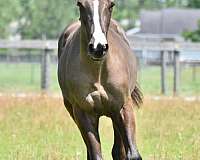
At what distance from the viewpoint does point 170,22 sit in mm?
74875

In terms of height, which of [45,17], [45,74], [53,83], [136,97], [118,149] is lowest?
[45,17]

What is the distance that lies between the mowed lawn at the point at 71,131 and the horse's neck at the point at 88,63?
1801 millimetres

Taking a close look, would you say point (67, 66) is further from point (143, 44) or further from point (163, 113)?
point (143, 44)

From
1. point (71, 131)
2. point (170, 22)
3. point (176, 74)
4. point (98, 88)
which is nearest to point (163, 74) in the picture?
point (176, 74)

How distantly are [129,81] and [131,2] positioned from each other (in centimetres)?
11483

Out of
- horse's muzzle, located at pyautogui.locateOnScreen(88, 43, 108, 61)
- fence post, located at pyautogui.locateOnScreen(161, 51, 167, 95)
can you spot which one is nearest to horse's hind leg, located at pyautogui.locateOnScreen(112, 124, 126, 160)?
horse's muzzle, located at pyautogui.locateOnScreen(88, 43, 108, 61)

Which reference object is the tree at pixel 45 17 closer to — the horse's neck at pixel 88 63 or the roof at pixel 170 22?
the roof at pixel 170 22

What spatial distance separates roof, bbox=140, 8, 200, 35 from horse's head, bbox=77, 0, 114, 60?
67.6 m

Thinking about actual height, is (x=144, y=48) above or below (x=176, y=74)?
above

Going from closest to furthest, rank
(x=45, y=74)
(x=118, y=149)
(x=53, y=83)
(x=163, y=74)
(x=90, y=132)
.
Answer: (x=90, y=132)
(x=118, y=149)
(x=45, y=74)
(x=163, y=74)
(x=53, y=83)

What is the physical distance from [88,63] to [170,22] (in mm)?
69149

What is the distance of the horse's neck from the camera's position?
646cm

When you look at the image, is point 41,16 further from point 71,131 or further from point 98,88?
point 98,88

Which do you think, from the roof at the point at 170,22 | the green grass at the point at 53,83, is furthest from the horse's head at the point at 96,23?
the roof at the point at 170,22
